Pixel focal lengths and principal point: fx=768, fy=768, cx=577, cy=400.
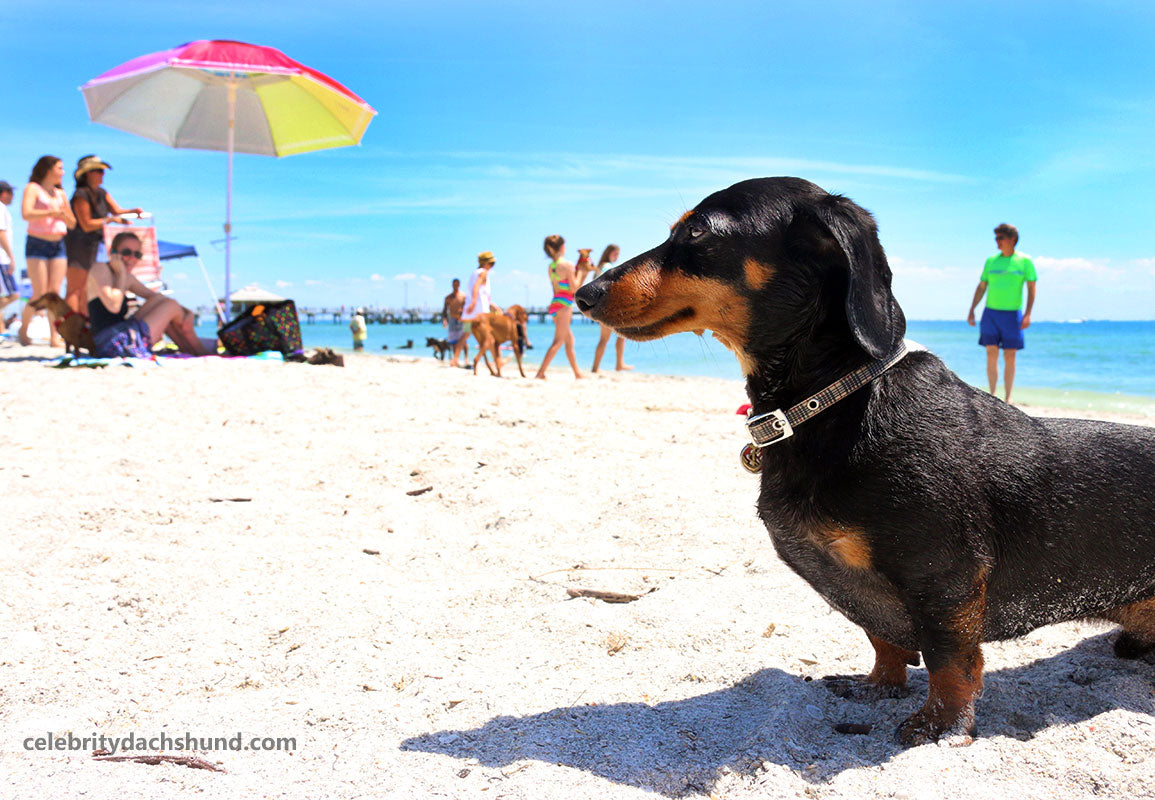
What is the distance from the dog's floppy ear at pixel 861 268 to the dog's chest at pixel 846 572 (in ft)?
1.76

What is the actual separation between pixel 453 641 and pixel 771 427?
159cm

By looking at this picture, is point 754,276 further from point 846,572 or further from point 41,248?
point 41,248

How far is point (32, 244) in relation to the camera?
35.5 ft

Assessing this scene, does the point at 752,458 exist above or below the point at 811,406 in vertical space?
below

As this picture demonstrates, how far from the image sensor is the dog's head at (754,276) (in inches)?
88.3

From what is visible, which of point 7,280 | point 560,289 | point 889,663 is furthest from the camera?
point 7,280

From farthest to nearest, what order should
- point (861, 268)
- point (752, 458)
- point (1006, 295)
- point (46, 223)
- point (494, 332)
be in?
point (494, 332), point (46, 223), point (1006, 295), point (752, 458), point (861, 268)

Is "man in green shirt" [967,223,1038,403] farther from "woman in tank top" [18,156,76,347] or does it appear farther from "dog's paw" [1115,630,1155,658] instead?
"woman in tank top" [18,156,76,347]

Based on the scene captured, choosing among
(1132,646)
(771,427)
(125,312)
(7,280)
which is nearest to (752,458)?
(771,427)

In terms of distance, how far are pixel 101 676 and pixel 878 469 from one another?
2.79 m

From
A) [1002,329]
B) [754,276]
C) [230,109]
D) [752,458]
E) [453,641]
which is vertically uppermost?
[230,109]

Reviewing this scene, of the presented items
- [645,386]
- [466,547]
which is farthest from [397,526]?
[645,386]

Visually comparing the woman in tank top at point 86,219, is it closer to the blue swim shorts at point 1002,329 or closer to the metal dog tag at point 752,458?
the metal dog tag at point 752,458

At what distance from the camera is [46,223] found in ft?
34.6
